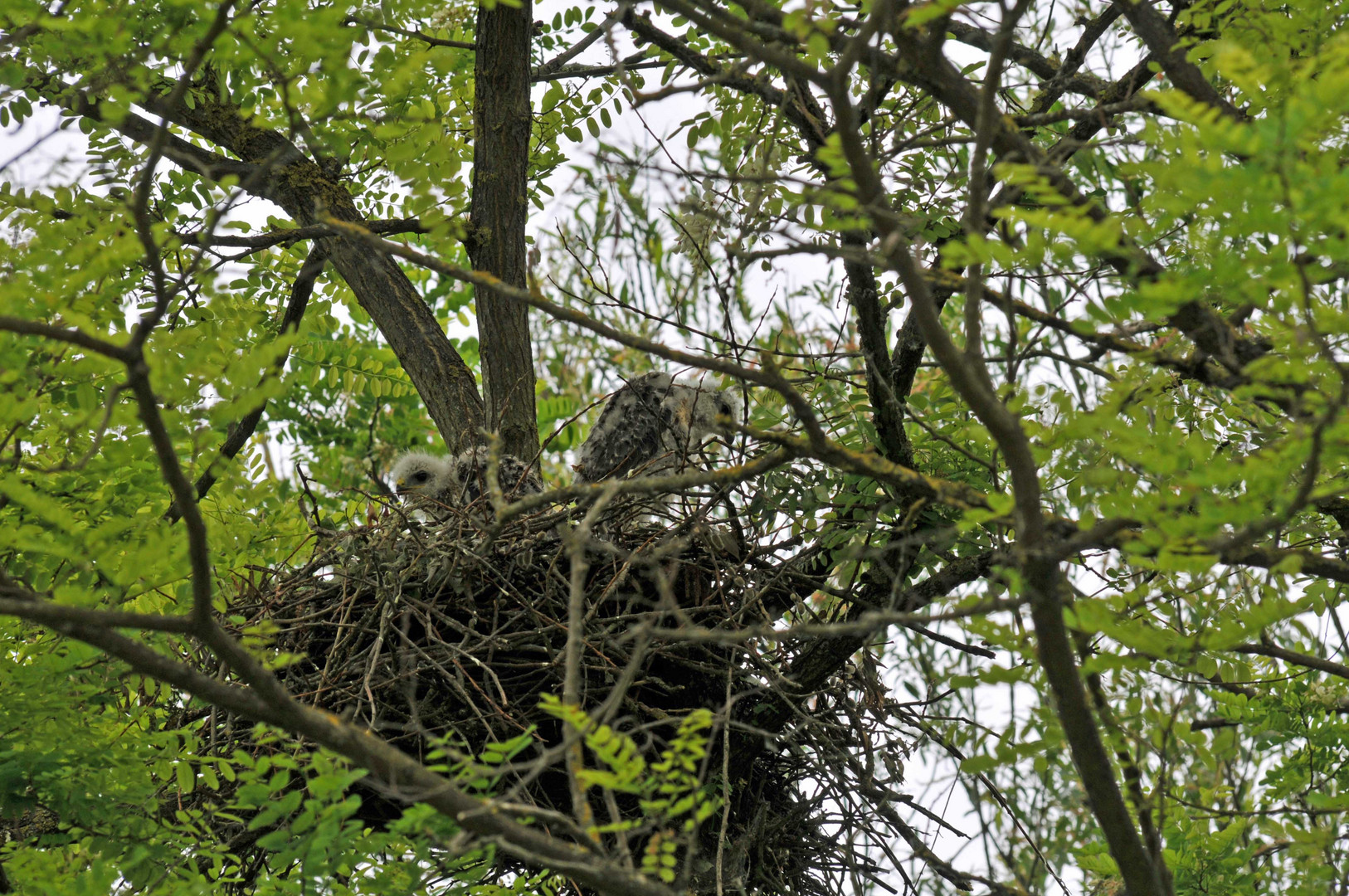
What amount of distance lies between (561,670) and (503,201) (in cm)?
222

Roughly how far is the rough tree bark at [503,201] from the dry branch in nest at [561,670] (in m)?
0.97

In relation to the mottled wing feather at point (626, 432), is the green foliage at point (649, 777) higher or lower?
lower

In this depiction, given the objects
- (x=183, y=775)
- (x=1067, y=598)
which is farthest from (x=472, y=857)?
(x=1067, y=598)

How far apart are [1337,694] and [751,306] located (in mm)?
7267

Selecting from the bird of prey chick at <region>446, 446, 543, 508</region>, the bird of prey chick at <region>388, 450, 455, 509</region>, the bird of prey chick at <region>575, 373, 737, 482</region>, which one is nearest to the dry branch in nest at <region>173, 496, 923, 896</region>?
the bird of prey chick at <region>446, 446, 543, 508</region>

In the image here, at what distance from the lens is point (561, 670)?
12.0 ft

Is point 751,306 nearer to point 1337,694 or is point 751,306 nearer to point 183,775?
point 1337,694

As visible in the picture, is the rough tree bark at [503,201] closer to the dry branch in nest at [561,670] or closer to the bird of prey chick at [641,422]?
the bird of prey chick at [641,422]

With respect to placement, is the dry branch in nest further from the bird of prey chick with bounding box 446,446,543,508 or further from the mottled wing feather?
the mottled wing feather

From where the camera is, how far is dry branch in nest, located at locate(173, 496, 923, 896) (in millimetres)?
3623

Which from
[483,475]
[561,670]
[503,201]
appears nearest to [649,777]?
[561,670]

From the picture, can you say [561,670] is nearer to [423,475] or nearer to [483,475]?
[483,475]

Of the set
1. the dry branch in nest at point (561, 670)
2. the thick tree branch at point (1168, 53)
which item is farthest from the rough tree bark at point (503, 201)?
the thick tree branch at point (1168, 53)

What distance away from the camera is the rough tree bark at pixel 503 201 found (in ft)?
16.1
